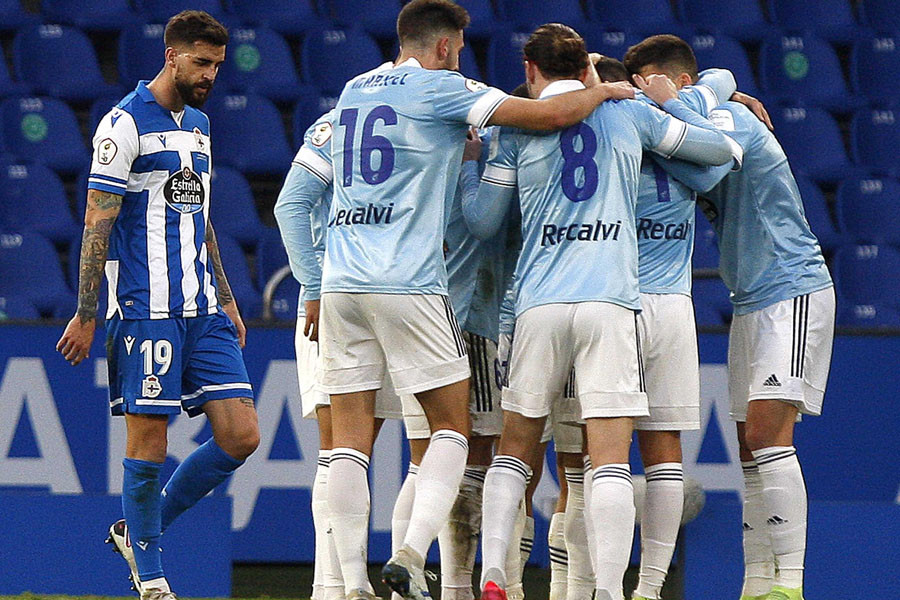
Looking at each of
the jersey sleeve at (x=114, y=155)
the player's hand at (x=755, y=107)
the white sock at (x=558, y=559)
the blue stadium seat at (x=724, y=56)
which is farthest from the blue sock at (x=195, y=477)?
the blue stadium seat at (x=724, y=56)

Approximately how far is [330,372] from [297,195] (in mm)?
893

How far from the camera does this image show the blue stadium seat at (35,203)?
911 centimetres

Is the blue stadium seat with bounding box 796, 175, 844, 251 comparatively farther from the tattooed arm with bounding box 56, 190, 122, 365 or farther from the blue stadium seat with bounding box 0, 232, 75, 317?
the tattooed arm with bounding box 56, 190, 122, 365

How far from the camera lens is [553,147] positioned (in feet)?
15.9

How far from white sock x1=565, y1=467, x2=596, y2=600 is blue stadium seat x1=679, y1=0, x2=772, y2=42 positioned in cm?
594

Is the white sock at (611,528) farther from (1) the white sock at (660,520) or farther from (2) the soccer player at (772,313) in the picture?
(2) the soccer player at (772,313)

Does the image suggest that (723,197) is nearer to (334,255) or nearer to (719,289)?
(334,255)

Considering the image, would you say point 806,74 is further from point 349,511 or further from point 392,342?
point 349,511

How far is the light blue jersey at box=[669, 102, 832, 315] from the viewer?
5.29m

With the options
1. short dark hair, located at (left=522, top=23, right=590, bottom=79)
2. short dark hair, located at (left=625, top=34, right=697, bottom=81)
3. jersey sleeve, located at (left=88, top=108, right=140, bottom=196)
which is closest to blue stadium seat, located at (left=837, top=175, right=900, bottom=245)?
short dark hair, located at (left=625, top=34, right=697, bottom=81)

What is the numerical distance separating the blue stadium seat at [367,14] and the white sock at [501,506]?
19.3 feet

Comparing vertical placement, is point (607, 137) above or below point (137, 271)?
above

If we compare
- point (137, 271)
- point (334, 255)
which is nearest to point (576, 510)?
point (334, 255)

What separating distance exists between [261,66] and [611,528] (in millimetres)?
6122
